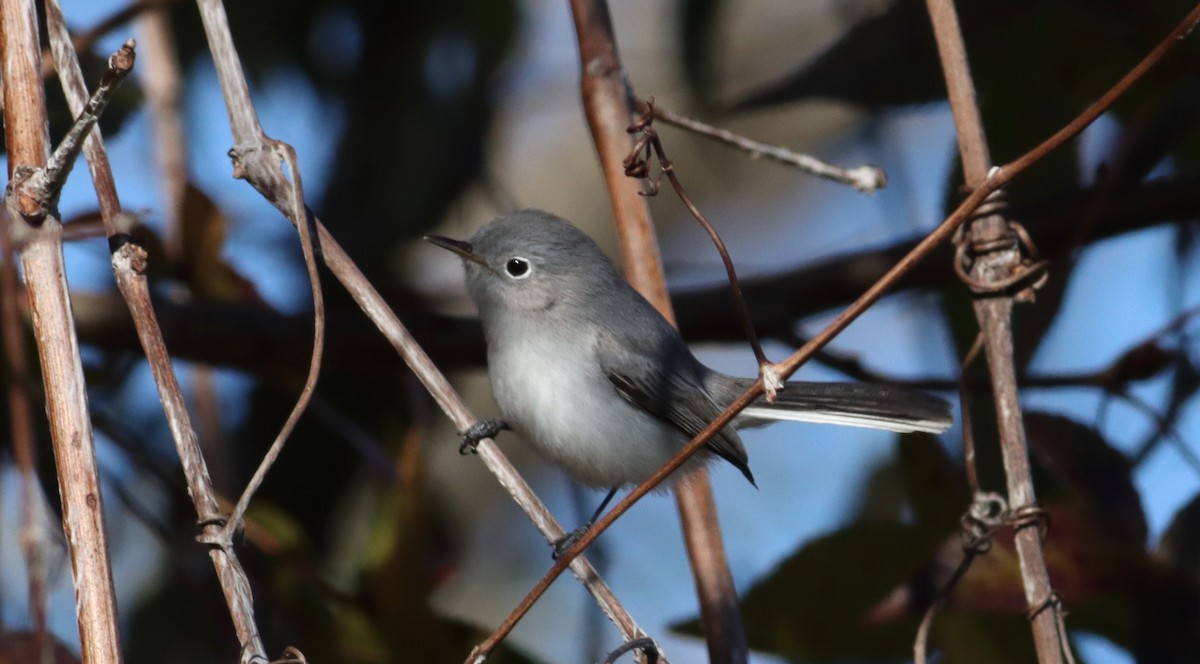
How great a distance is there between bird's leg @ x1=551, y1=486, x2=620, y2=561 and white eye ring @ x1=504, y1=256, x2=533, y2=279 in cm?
49

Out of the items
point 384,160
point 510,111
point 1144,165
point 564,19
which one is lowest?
point 1144,165

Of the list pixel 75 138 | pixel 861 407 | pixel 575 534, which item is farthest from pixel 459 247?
pixel 75 138

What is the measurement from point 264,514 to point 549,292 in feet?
2.50

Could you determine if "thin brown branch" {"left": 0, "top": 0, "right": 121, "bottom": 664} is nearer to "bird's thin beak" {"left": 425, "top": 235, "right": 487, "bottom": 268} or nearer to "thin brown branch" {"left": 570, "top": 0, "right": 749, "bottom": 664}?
"bird's thin beak" {"left": 425, "top": 235, "right": 487, "bottom": 268}

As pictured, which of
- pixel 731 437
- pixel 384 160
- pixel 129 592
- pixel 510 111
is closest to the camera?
pixel 731 437

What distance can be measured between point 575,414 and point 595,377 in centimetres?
13

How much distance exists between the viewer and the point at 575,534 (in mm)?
1977

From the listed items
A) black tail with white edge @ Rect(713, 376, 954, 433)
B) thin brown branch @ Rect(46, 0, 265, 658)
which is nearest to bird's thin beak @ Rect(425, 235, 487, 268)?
black tail with white edge @ Rect(713, 376, 954, 433)

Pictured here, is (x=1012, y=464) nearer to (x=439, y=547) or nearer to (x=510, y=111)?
(x=439, y=547)

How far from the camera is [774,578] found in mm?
2139

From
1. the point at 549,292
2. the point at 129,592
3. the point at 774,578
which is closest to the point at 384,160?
the point at 549,292

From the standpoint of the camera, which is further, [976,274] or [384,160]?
[384,160]

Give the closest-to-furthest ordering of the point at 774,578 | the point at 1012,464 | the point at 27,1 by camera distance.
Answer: the point at 27,1
the point at 1012,464
the point at 774,578

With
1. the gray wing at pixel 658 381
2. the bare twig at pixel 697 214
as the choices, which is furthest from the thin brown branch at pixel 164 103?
the bare twig at pixel 697 214
